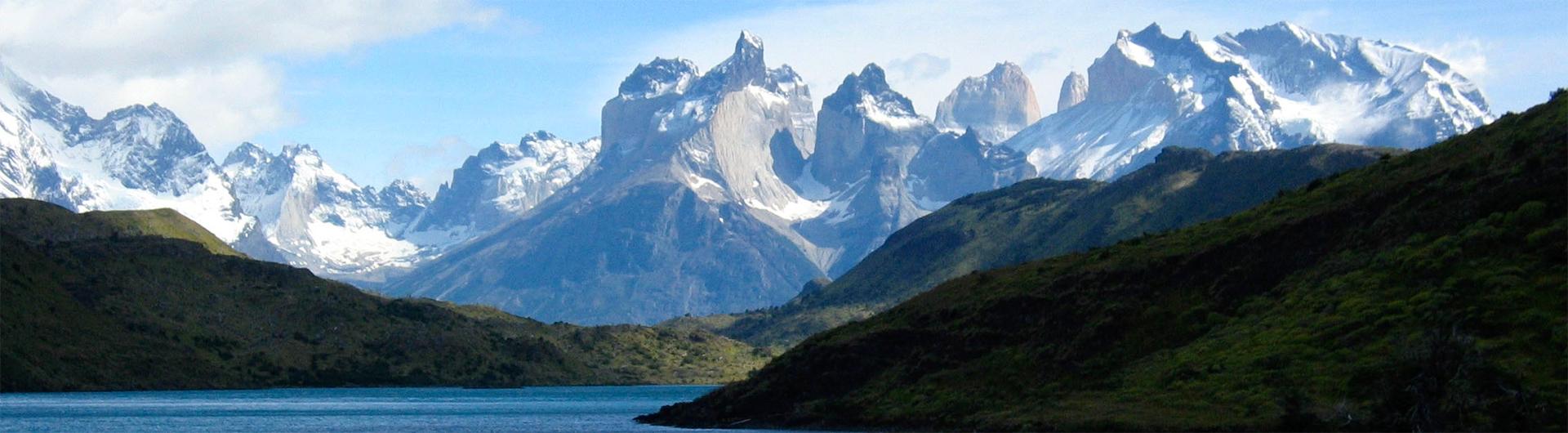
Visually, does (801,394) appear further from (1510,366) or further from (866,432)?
(1510,366)

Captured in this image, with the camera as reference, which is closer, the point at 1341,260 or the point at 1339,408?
the point at 1339,408

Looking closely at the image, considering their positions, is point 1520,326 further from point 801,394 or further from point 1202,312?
point 801,394

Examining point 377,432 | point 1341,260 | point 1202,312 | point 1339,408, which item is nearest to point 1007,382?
point 1202,312

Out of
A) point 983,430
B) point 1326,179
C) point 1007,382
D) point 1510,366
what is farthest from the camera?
point 1326,179

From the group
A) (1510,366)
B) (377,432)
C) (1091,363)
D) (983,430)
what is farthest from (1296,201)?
(377,432)

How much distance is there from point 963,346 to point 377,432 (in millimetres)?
65260

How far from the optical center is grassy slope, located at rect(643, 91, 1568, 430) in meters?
128

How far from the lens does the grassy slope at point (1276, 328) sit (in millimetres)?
127875

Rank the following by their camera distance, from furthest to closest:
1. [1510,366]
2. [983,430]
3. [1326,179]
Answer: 1. [1326,179]
2. [983,430]
3. [1510,366]

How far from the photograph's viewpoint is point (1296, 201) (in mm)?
181500

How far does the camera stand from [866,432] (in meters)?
167

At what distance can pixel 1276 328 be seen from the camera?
15012cm

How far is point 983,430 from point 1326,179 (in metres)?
61.2

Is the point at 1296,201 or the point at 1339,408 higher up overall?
the point at 1296,201
